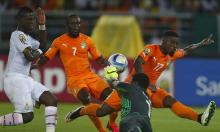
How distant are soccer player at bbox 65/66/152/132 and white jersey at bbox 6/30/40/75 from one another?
4.24 ft

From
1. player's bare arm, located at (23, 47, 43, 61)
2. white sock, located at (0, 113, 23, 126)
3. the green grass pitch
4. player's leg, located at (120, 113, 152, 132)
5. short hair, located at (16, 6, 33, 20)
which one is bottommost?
the green grass pitch

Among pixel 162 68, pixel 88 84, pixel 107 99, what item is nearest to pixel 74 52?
pixel 88 84

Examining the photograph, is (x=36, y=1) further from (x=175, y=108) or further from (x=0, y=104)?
(x=0, y=104)

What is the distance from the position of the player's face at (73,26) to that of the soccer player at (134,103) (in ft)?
8.62

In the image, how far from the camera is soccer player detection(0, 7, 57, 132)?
35.3 ft

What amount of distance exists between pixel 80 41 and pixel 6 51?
6501 mm

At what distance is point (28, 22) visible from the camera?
11078 mm

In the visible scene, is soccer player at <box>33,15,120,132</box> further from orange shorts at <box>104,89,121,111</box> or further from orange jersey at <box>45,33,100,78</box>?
orange shorts at <box>104,89,121,111</box>

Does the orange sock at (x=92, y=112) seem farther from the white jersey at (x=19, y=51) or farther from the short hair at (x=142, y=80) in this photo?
the short hair at (x=142, y=80)

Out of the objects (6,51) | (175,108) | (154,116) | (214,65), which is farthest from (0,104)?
(175,108)

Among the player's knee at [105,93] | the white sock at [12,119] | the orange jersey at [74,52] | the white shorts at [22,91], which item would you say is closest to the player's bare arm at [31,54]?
the white shorts at [22,91]

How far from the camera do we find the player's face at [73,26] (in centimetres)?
1300

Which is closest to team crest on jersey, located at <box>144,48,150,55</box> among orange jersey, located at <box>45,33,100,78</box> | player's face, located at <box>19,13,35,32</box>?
orange jersey, located at <box>45,33,100,78</box>

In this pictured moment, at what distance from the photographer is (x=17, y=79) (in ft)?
35.9
